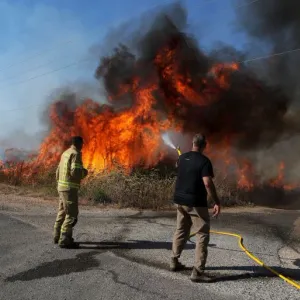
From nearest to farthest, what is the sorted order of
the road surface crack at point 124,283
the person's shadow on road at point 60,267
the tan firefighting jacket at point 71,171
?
the road surface crack at point 124,283, the person's shadow on road at point 60,267, the tan firefighting jacket at point 71,171

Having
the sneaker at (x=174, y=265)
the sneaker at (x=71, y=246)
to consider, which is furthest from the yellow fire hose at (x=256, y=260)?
the sneaker at (x=71, y=246)

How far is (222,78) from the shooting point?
1677 centimetres

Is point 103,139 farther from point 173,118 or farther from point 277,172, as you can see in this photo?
point 277,172

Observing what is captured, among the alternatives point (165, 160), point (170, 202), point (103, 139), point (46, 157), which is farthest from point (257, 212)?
point (46, 157)

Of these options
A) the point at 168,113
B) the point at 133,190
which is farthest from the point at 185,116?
the point at 133,190

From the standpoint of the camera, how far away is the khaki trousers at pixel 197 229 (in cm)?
477

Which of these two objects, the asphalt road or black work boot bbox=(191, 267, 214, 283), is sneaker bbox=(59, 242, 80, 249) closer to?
the asphalt road

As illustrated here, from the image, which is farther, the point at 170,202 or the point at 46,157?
the point at 46,157

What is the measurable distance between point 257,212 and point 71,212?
20.7ft

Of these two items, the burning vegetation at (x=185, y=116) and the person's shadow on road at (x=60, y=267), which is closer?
the person's shadow on road at (x=60, y=267)

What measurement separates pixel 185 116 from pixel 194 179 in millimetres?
11248

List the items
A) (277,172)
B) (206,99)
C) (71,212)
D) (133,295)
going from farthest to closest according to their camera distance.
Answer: (277,172), (206,99), (71,212), (133,295)

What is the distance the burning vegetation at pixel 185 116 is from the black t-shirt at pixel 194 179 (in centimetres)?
974

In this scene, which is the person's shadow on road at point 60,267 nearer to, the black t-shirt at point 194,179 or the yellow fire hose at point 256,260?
the black t-shirt at point 194,179
